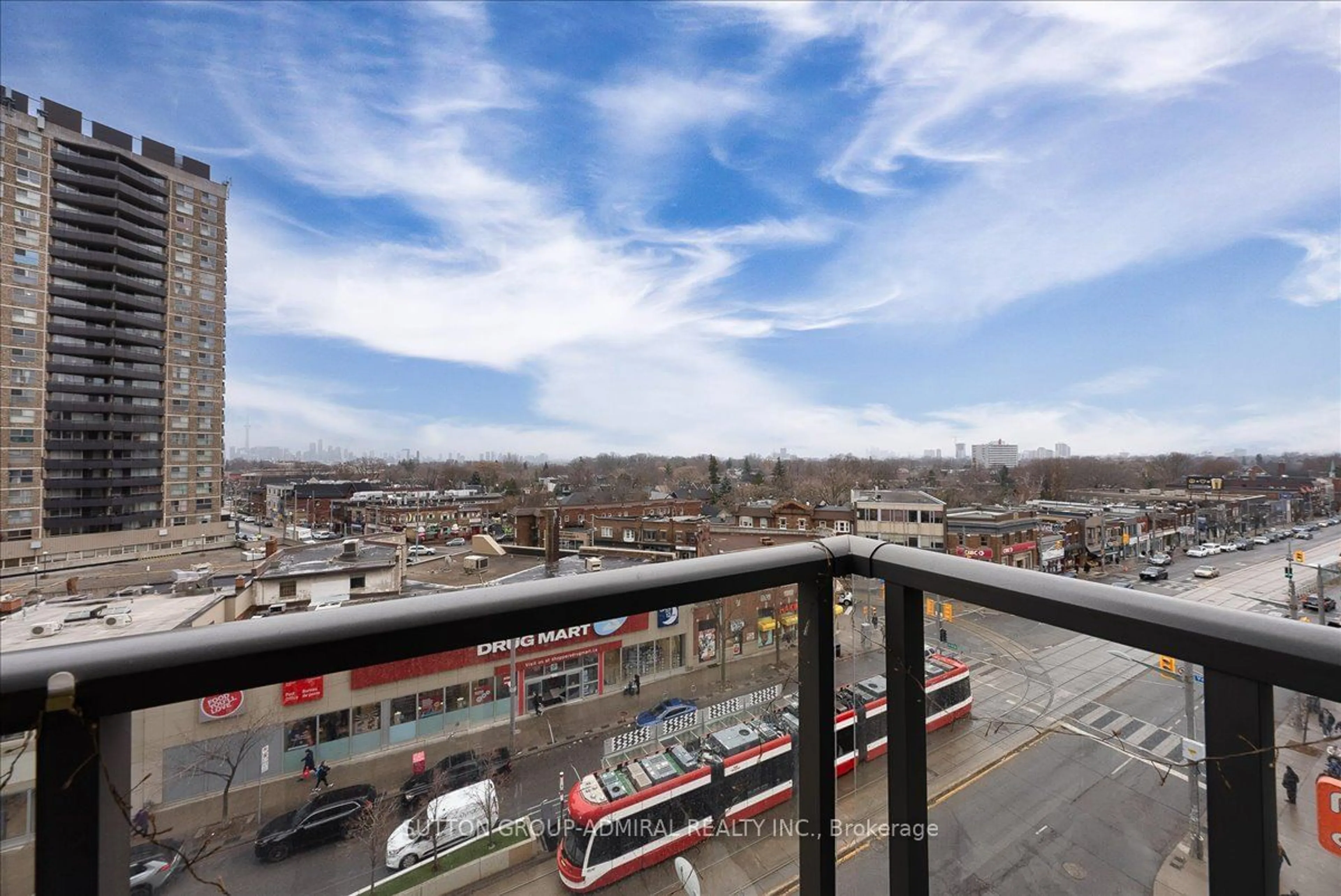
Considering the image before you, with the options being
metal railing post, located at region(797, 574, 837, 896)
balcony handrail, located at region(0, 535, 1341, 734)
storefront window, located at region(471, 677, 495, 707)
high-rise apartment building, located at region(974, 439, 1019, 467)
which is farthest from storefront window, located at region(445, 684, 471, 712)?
high-rise apartment building, located at region(974, 439, 1019, 467)

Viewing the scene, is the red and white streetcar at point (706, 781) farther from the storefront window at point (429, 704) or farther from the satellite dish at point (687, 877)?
the storefront window at point (429, 704)

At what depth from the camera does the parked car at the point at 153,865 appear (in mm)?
571

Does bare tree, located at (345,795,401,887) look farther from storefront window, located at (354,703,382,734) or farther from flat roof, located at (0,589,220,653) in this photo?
flat roof, located at (0,589,220,653)

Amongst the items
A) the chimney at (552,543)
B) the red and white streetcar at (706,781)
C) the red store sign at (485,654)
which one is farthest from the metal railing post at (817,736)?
the chimney at (552,543)

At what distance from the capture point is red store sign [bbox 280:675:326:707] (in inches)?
25.2

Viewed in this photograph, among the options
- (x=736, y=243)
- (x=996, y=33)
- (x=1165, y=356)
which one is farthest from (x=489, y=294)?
(x=1165, y=356)

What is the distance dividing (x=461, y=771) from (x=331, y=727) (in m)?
0.22

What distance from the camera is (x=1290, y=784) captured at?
58 cm

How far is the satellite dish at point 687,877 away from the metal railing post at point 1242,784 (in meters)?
0.75

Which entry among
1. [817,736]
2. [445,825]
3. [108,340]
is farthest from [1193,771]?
[108,340]

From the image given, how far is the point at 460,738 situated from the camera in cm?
80

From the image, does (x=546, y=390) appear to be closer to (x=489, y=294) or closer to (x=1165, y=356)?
(x=489, y=294)

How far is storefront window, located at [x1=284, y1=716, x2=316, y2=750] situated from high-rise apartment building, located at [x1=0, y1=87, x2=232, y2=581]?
3.90 meters

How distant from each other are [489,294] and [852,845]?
9.91 metres
